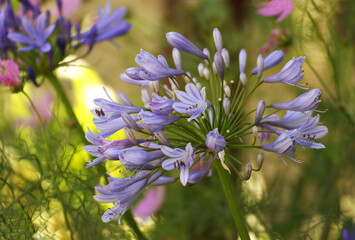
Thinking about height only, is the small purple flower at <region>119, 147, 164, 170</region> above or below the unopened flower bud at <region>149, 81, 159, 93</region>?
below

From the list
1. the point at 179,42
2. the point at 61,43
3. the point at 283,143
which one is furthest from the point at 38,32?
the point at 283,143

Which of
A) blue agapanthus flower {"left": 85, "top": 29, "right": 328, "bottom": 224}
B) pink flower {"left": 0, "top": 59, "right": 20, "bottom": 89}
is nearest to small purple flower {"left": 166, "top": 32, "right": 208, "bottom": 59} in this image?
blue agapanthus flower {"left": 85, "top": 29, "right": 328, "bottom": 224}

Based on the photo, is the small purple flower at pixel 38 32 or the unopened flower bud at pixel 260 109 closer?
the unopened flower bud at pixel 260 109

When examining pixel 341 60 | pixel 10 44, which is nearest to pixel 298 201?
pixel 341 60

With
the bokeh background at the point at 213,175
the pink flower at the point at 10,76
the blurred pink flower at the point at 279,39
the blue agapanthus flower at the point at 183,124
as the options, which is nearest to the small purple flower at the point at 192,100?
the blue agapanthus flower at the point at 183,124

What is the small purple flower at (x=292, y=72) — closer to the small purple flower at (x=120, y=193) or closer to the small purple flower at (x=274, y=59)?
the small purple flower at (x=274, y=59)

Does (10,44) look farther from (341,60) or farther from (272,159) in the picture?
(272,159)

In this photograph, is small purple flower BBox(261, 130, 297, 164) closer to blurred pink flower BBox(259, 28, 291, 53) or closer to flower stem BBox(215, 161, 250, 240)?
flower stem BBox(215, 161, 250, 240)
